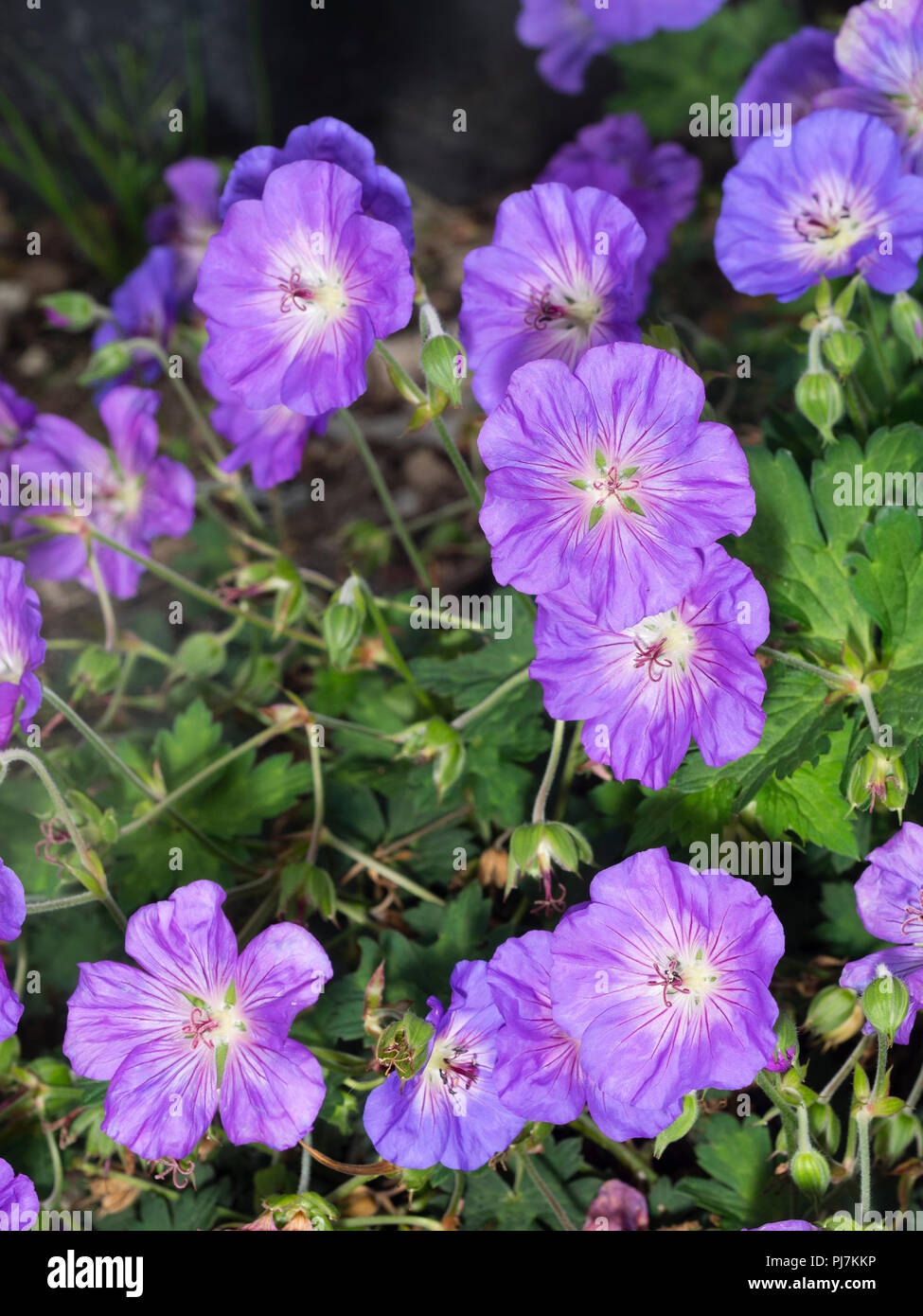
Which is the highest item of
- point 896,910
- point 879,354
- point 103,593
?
point 879,354

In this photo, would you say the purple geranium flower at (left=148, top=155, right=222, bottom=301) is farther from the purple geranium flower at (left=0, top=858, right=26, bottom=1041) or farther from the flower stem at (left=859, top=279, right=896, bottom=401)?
the purple geranium flower at (left=0, top=858, right=26, bottom=1041)

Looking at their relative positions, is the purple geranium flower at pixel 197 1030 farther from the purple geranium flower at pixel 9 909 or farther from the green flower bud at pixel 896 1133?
the green flower bud at pixel 896 1133

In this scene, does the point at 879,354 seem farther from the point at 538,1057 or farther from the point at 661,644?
the point at 538,1057

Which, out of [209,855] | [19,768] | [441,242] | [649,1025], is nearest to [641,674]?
[649,1025]

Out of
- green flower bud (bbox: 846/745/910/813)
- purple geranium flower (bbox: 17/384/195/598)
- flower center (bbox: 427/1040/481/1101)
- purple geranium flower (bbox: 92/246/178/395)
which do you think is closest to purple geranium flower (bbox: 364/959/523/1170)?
flower center (bbox: 427/1040/481/1101)

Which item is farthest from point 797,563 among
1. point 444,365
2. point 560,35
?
point 560,35

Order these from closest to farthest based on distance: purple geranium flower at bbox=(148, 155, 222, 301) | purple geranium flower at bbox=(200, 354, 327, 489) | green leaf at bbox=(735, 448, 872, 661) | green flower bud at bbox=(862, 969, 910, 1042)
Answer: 1. green flower bud at bbox=(862, 969, 910, 1042)
2. green leaf at bbox=(735, 448, 872, 661)
3. purple geranium flower at bbox=(200, 354, 327, 489)
4. purple geranium flower at bbox=(148, 155, 222, 301)
